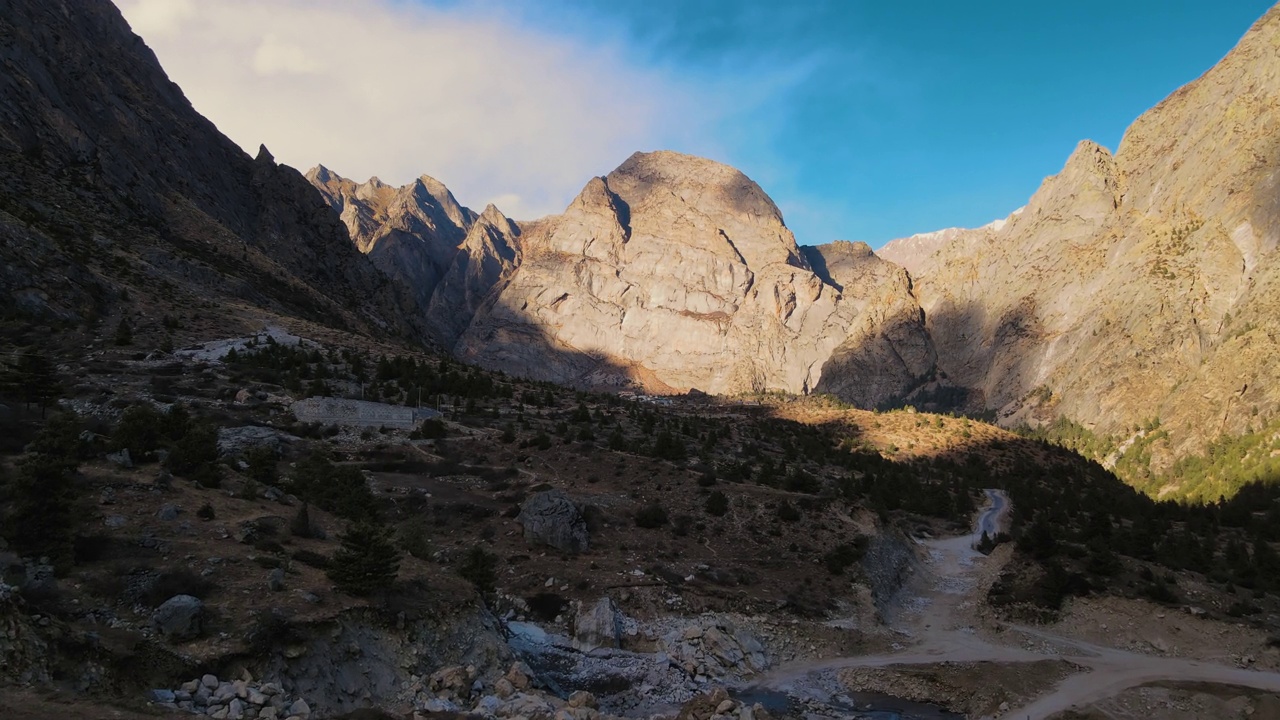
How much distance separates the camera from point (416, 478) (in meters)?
40.7

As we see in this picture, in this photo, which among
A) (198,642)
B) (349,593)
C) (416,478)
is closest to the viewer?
(198,642)

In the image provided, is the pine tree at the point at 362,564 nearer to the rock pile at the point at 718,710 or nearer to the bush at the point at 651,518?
the rock pile at the point at 718,710

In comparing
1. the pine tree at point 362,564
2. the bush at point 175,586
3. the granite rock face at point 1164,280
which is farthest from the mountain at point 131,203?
the granite rock face at point 1164,280

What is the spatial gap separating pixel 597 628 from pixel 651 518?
11.8 metres

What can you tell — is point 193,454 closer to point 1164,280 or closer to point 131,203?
point 131,203

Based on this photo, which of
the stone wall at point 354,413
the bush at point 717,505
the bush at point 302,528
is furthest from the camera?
the stone wall at point 354,413

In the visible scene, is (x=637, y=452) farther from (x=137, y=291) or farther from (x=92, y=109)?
(x=92, y=109)

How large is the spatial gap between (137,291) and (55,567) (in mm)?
55488

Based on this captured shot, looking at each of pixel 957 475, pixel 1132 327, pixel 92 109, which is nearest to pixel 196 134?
pixel 92 109

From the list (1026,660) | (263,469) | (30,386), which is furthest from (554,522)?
(1026,660)

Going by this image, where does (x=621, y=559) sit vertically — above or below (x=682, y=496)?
below

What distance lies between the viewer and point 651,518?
39406mm

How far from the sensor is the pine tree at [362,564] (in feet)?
62.4

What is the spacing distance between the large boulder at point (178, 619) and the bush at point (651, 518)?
26156mm
